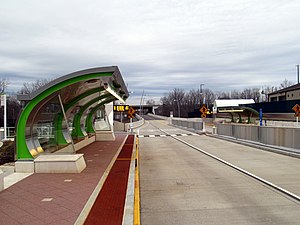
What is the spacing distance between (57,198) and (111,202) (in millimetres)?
1258

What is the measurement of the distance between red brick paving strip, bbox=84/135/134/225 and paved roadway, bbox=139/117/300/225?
0.49 meters

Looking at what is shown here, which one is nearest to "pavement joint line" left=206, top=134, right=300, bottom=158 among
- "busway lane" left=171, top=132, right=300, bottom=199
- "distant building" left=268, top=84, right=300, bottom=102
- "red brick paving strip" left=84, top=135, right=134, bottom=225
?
"busway lane" left=171, top=132, right=300, bottom=199

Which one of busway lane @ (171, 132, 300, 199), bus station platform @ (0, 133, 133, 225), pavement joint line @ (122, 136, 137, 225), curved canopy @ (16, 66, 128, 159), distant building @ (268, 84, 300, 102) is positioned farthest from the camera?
distant building @ (268, 84, 300, 102)

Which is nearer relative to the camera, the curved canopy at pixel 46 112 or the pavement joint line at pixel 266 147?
the curved canopy at pixel 46 112

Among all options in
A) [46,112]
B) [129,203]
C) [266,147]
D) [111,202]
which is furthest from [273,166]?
[46,112]

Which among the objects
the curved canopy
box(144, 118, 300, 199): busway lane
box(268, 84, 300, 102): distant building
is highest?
box(268, 84, 300, 102): distant building

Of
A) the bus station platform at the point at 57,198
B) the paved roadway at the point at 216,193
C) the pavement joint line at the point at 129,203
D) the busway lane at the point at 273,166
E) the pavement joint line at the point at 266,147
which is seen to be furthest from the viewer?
the pavement joint line at the point at 266,147

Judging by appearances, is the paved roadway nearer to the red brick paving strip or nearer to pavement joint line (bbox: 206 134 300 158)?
the red brick paving strip

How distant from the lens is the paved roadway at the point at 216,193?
20.7 ft

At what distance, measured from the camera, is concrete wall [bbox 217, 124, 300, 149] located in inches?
611

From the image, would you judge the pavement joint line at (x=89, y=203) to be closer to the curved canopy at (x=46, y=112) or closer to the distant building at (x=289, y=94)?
the curved canopy at (x=46, y=112)

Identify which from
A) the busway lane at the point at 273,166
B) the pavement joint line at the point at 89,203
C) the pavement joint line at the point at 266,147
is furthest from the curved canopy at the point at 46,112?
the pavement joint line at the point at 266,147

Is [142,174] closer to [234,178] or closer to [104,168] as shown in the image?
[104,168]

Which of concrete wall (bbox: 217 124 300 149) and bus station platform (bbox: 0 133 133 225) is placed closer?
bus station platform (bbox: 0 133 133 225)
